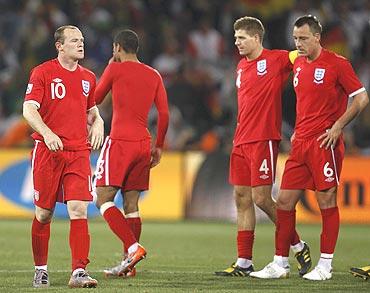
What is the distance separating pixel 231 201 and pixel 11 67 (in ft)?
17.7

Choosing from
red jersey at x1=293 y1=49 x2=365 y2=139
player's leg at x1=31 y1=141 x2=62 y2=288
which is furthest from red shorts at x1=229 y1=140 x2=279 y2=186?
player's leg at x1=31 y1=141 x2=62 y2=288

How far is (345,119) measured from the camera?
9.12m

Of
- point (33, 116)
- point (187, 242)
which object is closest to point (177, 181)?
point (187, 242)

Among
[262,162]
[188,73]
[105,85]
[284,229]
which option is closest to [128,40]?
[105,85]

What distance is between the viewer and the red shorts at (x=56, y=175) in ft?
28.1

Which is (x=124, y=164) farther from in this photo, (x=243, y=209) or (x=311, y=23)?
(x=311, y=23)

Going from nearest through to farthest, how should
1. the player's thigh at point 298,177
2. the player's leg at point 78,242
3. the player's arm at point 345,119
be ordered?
the player's leg at point 78,242
the player's arm at point 345,119
the player's thigh at point 298,177

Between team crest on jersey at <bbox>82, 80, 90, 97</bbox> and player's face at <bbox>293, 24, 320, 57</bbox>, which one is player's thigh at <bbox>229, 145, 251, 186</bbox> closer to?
player's face at <bbox>293, 24, 320, 57</bbox>

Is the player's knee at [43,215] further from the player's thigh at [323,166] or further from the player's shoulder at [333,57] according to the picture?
the player's shoulder at [333,57]

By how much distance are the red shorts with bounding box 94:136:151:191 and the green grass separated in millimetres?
834

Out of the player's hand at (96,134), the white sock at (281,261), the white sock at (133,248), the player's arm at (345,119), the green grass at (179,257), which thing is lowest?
the green grass at (179,257)

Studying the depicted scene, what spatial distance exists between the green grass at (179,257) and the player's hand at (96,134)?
3.70 feet

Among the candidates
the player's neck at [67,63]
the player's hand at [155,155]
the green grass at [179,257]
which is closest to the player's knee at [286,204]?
the green grass at [179,257]

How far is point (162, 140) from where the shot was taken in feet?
32.2
